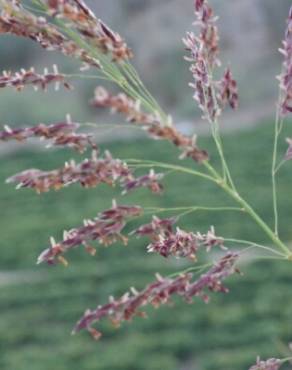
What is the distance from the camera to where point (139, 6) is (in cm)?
2834

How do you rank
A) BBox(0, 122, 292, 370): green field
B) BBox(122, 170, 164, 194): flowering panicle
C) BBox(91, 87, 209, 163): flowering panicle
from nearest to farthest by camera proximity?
BBox(91, 87, 209, 163): flowering panicle < BBox(122, 170, 164, 194): flowering panicle < BBox(0, 122, 292, 370): green field

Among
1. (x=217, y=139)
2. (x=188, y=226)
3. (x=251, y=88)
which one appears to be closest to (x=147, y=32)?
(x=251, y=88)

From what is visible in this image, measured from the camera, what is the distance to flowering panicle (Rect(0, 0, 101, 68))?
4.11 ft

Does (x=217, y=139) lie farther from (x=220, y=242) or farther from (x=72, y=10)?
(x=72, y=10)

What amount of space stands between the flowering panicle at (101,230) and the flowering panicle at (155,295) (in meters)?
0.08

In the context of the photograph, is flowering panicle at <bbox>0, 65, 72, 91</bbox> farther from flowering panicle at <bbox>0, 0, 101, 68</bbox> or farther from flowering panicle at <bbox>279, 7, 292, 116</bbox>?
flowering panicle at <bbox>279, 7, 292, 116</bbox>

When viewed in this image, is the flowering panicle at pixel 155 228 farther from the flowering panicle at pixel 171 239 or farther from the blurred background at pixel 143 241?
the blurred background at pixel 143 241

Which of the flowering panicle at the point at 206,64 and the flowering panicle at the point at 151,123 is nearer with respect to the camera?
the flowering panicle at the point at 151,123

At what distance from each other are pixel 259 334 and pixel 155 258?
320 cm

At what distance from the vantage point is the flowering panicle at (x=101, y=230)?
127cm

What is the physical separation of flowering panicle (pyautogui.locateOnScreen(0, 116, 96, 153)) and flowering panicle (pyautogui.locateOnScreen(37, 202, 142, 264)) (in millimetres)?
94

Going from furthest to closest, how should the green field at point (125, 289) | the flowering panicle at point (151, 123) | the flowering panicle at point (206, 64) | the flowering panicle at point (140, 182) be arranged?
1. the green field at point (125, 289)
2. the flowering panicle at point (206, 64)
3. the flowering panicle at point (140, 182)
4. the flowering panicle at point (151, 123)

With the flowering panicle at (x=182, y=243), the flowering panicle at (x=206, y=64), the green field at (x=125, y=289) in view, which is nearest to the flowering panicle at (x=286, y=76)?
the flowering panicle at (x=206, y=64)

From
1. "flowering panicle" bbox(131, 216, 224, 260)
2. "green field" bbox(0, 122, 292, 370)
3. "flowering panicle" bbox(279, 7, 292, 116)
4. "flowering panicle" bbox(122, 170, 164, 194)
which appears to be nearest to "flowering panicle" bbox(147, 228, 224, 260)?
"flowering panicle" bbox(131, 216, 224, 260)
